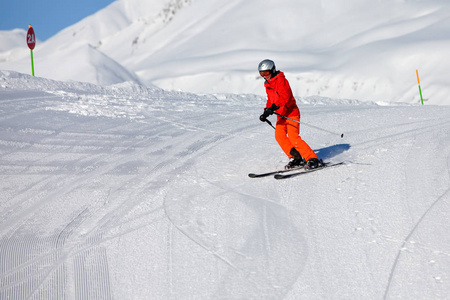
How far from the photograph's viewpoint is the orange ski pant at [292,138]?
687 cm

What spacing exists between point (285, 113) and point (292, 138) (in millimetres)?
304

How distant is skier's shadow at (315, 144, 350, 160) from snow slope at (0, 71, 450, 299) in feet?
0.09

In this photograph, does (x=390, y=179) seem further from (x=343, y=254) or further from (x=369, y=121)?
(x=369, y=121)

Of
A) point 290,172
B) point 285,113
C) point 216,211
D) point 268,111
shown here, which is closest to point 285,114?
point 285,113

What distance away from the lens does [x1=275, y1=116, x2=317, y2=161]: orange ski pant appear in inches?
271

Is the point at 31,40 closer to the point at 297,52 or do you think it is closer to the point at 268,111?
the point at 268,111

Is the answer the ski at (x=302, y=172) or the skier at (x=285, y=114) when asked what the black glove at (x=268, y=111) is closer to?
the skier at (x=285, y=114)

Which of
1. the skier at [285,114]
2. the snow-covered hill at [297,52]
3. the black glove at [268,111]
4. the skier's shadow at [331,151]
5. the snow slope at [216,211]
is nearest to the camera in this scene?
the snow slope at [216,211]

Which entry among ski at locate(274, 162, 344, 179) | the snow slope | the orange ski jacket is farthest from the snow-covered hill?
the orange ski jacket

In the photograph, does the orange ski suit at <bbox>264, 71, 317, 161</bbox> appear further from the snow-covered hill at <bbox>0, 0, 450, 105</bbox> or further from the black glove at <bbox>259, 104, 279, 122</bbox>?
the snow-covered hill at <bbox>0, 0, 450, 105</bbox>

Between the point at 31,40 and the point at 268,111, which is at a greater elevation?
the point at 31,40

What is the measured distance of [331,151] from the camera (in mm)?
7871

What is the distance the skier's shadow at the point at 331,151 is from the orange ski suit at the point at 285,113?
2.37 feet

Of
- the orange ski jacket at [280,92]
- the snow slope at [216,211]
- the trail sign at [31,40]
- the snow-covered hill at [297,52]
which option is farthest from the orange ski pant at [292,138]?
the snow-covered hill at [297,52]
